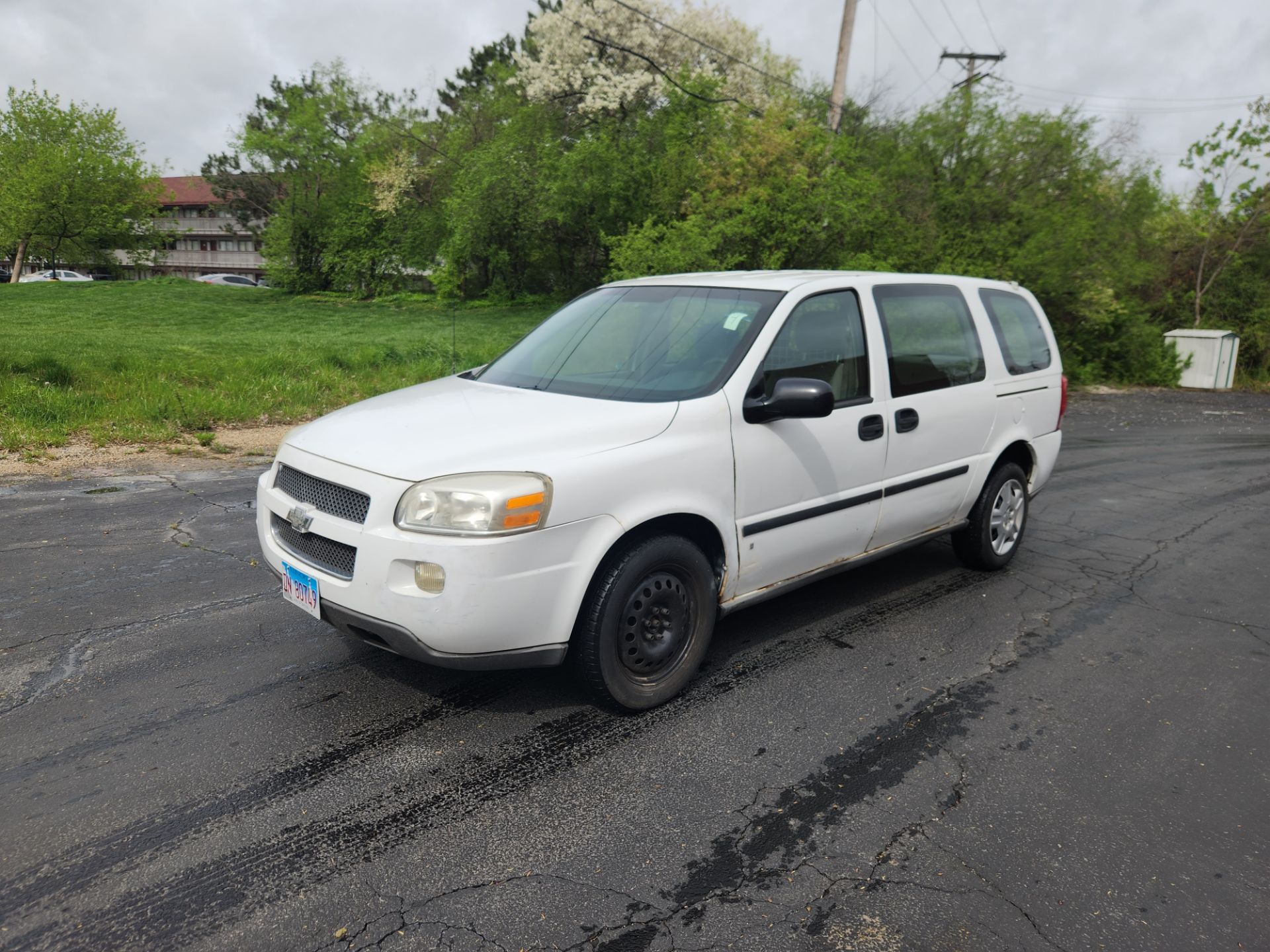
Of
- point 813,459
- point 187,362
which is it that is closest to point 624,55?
point 187,362

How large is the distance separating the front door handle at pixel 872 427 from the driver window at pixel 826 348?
123mm

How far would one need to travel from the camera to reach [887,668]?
4.32 m

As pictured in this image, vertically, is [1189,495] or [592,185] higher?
[592,185]

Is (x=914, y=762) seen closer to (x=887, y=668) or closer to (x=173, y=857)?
(x=887, y=668)

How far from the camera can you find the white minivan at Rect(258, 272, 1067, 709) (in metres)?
3.26

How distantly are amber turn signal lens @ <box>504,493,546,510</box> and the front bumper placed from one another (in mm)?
44

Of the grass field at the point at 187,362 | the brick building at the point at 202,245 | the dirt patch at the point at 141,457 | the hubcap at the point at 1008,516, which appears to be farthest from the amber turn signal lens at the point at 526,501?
the brick building at the point at 202,245

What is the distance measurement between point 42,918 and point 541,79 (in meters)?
36.9

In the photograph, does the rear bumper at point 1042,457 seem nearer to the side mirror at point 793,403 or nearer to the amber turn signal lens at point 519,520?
the side mirror at point 793,403

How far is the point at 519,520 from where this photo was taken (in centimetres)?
322

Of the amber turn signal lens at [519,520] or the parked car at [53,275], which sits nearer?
the amber turn signal lens at [519,520]

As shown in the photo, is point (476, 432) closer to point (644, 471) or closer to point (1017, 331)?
point (644, 471)

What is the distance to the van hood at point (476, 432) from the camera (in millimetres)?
3359

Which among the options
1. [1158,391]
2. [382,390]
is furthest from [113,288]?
[1158,391]
